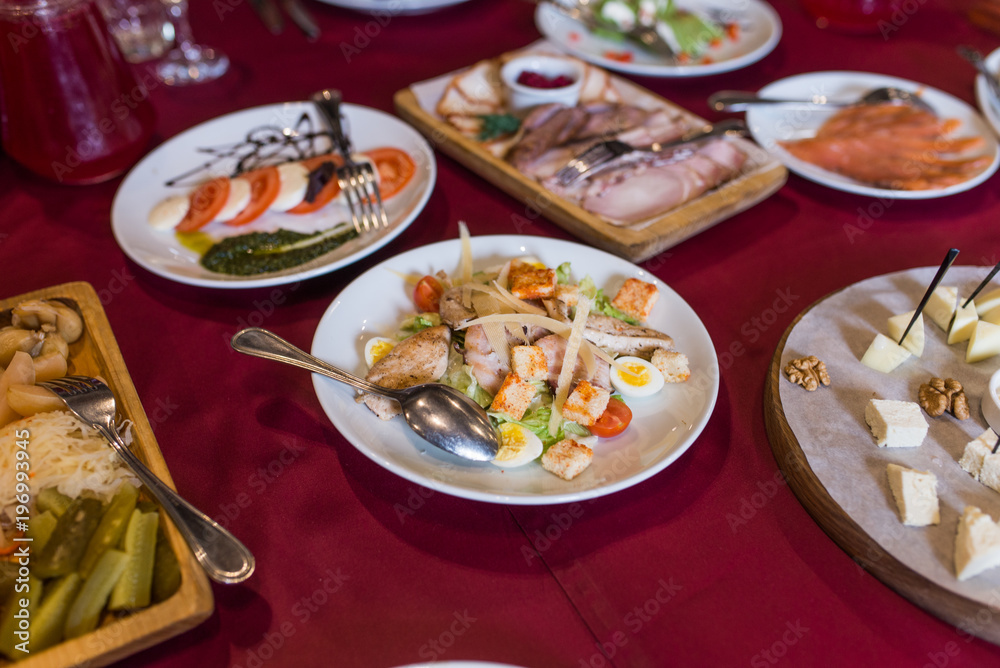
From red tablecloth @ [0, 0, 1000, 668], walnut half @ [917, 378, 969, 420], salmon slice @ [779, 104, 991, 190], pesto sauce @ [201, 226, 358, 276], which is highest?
salmon slice @ [779, 104, 991, 190]

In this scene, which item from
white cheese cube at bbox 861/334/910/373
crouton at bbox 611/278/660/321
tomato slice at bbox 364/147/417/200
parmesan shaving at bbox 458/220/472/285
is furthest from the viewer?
tomato slice at bbox 364/147/417/200

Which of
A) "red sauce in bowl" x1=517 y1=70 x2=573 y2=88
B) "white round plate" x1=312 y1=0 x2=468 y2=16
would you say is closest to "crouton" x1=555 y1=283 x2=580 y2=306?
"red sauce in bowl" x1=517 y1=70 x2=573 y2=88

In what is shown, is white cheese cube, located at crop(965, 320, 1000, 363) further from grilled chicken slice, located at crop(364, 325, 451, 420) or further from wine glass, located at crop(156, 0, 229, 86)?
wine glass, located at crop(156, 0, 229, 86)

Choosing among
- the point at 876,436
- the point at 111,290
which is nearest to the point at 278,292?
the point at 111,290

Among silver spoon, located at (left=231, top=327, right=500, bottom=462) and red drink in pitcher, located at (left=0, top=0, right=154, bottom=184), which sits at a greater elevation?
red drink in pitcher, located at (left=0, top=0, right=154, bottom=184)

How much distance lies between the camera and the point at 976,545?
1460 millimetres

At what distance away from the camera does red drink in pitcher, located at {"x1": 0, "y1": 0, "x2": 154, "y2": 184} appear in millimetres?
2303

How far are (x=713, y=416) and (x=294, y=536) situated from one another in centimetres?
121

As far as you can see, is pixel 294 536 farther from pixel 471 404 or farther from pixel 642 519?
pixel 642 519

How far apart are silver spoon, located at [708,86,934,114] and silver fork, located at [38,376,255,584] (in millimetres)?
2643

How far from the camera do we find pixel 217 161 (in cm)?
284

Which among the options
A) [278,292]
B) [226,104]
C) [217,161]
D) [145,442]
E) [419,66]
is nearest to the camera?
[145,442]

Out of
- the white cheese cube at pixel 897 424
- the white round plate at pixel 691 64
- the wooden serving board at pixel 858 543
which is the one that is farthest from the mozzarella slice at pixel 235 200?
the white cheese cube at pixel 897 424

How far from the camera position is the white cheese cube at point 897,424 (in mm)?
1731
